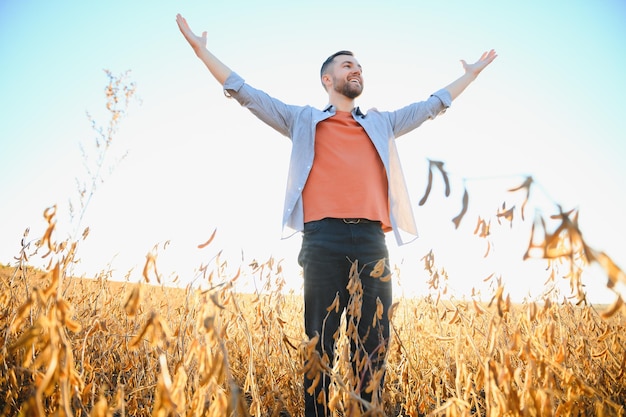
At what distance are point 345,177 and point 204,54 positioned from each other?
111 centimetres

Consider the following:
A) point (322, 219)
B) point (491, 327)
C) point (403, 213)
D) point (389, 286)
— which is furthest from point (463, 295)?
point (491, 327)

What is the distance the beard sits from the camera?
2416 millimetres

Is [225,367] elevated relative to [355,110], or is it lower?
lower

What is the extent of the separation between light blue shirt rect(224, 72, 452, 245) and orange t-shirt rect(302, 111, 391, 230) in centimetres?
4

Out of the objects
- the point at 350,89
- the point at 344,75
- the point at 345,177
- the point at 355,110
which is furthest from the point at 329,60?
the point at 345,177

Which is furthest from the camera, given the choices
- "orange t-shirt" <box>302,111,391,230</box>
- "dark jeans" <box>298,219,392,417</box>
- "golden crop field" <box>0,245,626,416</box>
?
"orange t-shirt" <box>302,111,391,230</box>

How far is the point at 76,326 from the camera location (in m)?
0.75

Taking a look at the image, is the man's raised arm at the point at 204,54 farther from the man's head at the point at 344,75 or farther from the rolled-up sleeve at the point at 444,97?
the rolled-up sleeve at the point at 444,97

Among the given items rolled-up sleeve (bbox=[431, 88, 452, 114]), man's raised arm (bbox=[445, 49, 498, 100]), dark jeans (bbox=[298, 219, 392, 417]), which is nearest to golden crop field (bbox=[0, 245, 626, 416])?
dark jeans (bbox=[298, 219, 392, 417])

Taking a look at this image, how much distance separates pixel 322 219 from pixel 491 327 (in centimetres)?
114

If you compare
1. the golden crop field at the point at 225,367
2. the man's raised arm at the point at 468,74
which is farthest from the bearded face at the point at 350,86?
the golden crop field at the point at 225,367

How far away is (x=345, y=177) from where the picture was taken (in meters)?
2.06

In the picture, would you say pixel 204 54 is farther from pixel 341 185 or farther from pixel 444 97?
pixel 444 97

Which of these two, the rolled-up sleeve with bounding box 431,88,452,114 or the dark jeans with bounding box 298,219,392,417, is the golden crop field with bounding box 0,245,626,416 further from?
the rolled-up sleeve with bounding box 431,88,452,114
